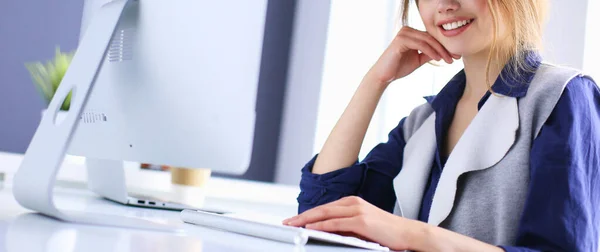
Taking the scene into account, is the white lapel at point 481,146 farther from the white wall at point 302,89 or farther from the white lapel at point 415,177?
the white wall at point 302,89

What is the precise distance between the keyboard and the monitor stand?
0.21ft

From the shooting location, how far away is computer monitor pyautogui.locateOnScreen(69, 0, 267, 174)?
1.14m

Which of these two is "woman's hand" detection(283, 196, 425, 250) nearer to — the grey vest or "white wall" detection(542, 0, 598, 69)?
the grey vest

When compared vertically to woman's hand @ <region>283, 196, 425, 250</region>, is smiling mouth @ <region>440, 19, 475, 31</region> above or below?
above

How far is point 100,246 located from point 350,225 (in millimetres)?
407

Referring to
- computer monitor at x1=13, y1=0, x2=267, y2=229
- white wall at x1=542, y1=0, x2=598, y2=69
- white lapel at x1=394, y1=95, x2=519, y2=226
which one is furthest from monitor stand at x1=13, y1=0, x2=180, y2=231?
white wall at x1=542, y1=0, x2=598, y2=69

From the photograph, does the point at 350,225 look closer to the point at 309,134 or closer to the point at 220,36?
the point at 220,36

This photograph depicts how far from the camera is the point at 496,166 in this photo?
123 cm

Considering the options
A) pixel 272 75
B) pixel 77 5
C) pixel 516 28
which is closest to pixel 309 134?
pixel 272 75

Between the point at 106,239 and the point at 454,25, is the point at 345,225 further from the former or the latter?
the point at 454,25

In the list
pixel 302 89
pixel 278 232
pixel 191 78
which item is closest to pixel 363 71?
pixel 302 89

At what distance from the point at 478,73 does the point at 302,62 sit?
3107 mm

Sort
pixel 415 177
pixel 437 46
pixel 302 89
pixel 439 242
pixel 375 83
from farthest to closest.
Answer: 1. pixel 302 89
2. pixel 375 83
3. pixel 437 46
4. pixel 415 177
5. pixel 439 242

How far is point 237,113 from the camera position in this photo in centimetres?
114
